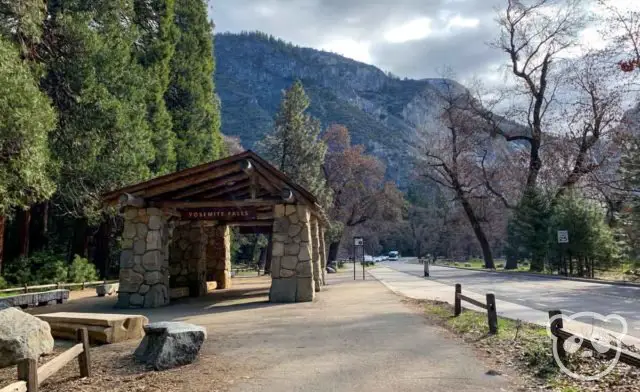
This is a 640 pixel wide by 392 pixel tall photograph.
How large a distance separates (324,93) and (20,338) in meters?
135

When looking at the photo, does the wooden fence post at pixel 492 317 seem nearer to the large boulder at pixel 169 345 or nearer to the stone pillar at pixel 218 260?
the large boulder at pixel 169 345

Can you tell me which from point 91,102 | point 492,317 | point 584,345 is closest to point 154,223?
point 91,102

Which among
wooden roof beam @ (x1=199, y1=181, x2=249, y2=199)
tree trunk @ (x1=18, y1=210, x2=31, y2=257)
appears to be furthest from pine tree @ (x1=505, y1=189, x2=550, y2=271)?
tree trunk @ (x1=18, y1=210, x2=31, y2=257)

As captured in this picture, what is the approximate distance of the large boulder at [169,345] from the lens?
23.0 ft

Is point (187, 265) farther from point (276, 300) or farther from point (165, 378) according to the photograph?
point (165, 378)

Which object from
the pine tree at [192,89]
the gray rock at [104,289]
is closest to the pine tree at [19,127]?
the gray rock at [104,289]

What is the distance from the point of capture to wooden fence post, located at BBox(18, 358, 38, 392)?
15.6 feet

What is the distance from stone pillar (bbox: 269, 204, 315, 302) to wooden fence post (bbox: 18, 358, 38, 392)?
10.4 metres

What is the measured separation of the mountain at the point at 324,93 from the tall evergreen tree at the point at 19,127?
288ft

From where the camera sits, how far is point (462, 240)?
8300 cm

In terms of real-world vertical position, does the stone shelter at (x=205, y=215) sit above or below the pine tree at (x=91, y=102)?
below

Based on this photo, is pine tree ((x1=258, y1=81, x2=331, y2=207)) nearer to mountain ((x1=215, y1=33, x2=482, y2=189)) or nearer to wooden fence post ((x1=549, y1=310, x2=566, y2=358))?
wooden fence post ((x1=549, y1=310, x2=566, y2=358))

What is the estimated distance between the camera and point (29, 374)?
15.7 feet

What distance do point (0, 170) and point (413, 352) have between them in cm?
1215
